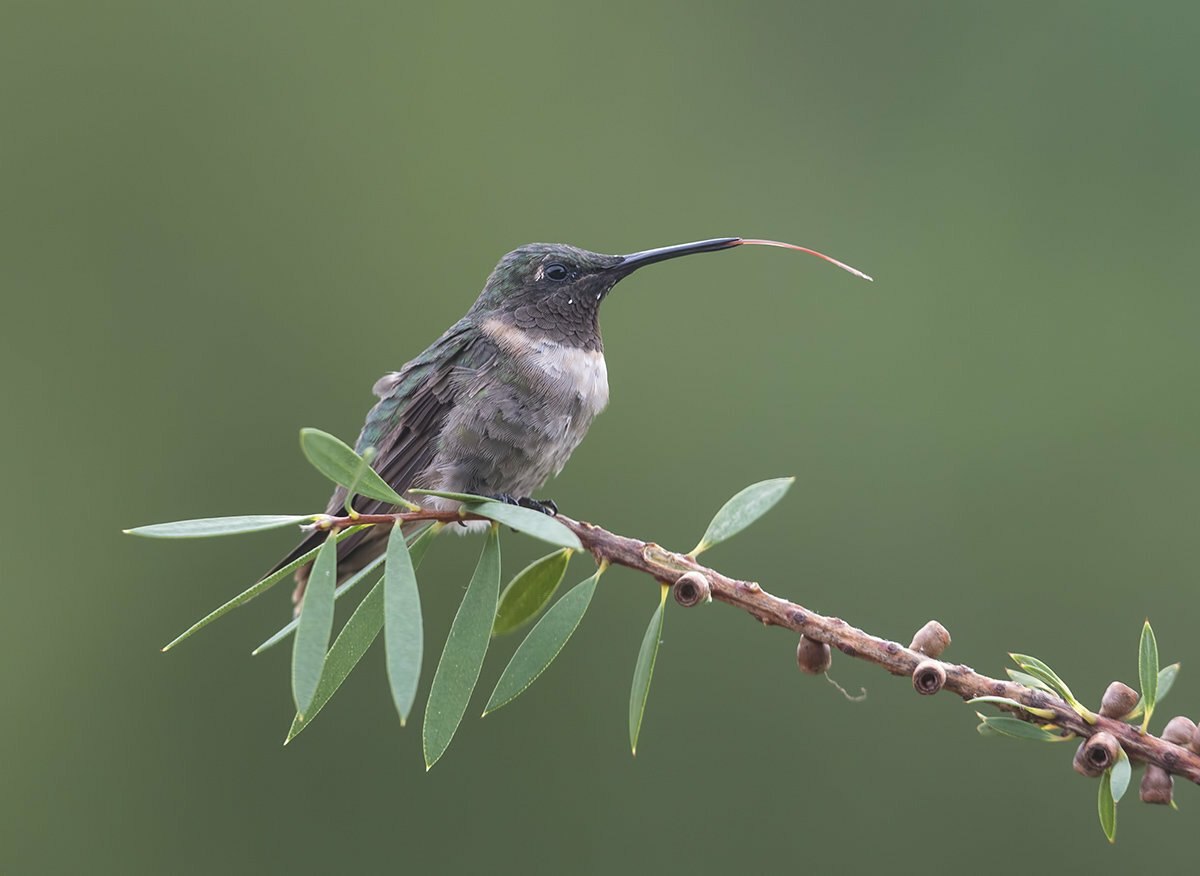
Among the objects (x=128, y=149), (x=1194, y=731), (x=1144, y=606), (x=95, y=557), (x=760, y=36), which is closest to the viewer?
(x=1194, y=731)

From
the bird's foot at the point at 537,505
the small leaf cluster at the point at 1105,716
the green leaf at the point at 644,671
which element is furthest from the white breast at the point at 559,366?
the small leaf cluster at the point at 1105,716

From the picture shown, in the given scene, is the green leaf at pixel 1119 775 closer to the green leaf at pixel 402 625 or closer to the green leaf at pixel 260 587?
the green leaf at pixel 402 625

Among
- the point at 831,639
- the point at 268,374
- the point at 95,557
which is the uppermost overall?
the point at 831,639

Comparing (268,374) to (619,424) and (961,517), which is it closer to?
(619,424)

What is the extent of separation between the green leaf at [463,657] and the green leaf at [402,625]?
0.07 m

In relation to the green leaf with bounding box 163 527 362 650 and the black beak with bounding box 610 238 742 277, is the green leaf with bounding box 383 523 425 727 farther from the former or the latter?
→ the black beak with bounding box 610 238 742 277

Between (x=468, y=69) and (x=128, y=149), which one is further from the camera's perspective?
(x=468, y=69)

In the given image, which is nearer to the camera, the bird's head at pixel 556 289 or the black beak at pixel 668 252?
the black beak at pixel 668 252

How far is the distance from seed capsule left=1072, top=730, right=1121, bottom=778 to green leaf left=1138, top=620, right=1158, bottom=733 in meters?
0.04

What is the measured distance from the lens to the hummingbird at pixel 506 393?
2.70 metres

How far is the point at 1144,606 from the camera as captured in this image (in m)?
5.15

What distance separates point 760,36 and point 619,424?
2209mm

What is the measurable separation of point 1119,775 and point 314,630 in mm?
768

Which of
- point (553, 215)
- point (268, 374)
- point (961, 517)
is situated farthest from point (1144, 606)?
point (268, 374)
